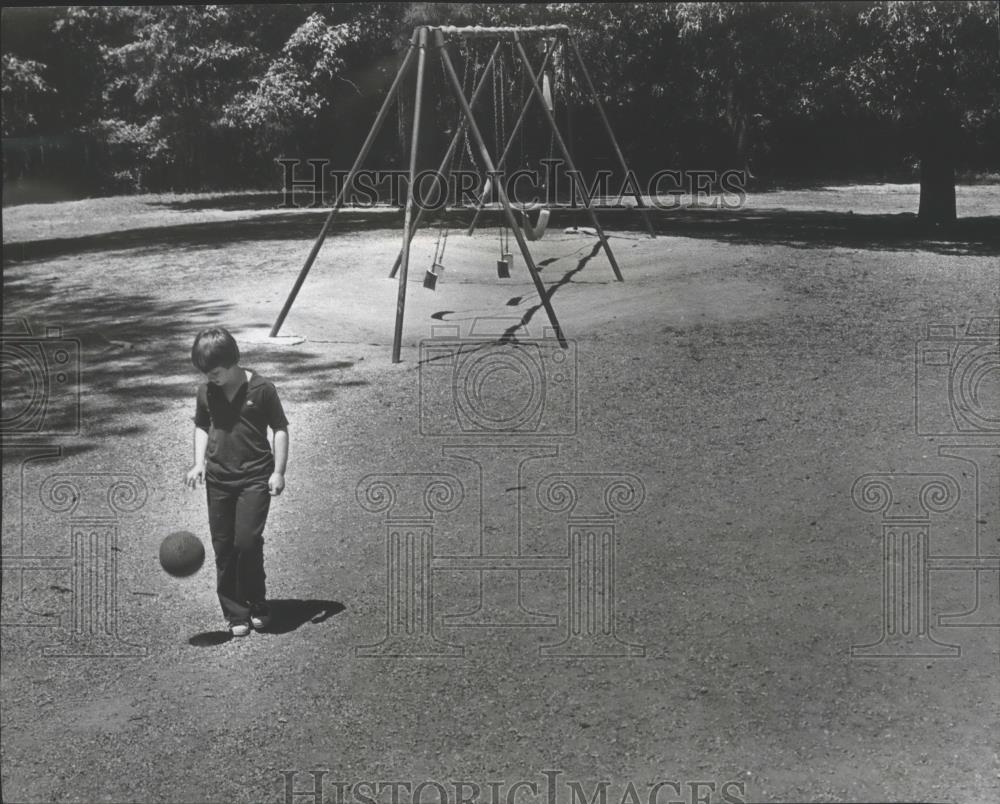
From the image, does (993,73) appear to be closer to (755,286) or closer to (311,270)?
(755,286)

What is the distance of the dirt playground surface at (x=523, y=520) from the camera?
2947 mm

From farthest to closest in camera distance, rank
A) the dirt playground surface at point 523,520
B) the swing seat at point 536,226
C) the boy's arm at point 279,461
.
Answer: the swing seat at point 536,226, the boy's arm at point 279,461, the dirt playground surface at point 523,520

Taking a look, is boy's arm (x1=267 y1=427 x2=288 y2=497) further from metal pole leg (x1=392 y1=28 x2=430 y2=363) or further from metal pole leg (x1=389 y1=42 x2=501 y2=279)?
metal pole leg (x1=389 y1=42 x2=501 y2=279)

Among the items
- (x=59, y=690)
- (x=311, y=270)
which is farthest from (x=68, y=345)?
(x=59, y=690)

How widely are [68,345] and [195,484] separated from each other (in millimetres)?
823

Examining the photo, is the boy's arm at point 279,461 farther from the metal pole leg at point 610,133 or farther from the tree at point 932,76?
the tree at point 932,76

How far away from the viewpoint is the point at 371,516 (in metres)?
3.28

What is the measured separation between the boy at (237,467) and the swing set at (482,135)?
52cm

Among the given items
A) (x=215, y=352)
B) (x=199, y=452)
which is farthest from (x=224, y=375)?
(x=199, y=452)

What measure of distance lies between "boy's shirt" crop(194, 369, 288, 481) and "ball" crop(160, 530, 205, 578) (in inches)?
8.5

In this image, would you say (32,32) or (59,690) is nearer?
(59,690)

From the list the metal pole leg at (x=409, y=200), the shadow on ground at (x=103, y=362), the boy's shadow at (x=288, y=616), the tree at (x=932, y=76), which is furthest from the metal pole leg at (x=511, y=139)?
the boy's shadow at (x=288, y=616)

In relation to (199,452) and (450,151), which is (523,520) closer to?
(199,452)

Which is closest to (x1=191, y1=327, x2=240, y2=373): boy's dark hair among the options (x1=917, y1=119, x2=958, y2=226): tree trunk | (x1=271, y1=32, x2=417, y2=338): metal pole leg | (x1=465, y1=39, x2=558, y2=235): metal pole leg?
(x1=271, y1=32, x2=417, y2=338): metal pole leg
